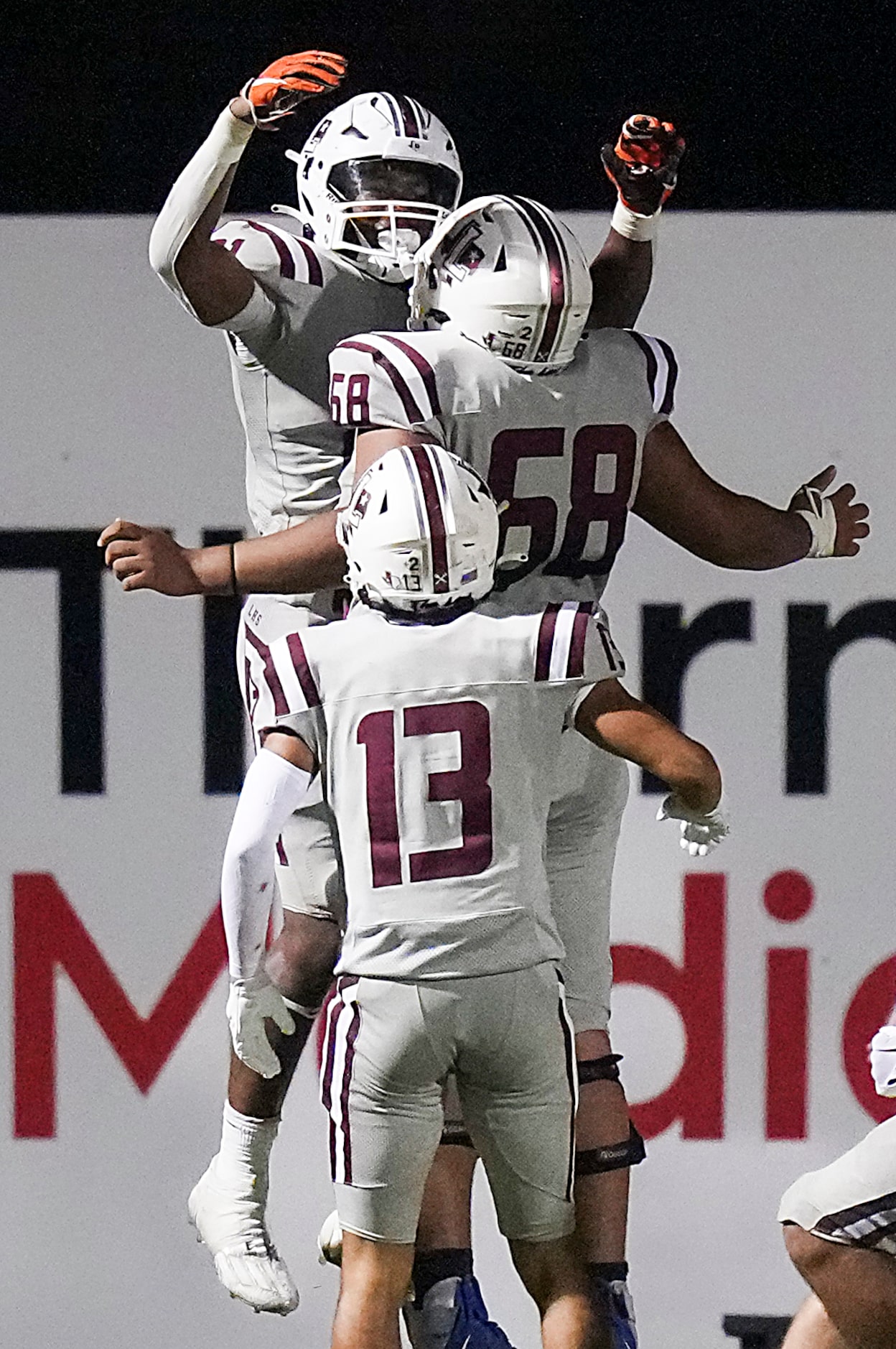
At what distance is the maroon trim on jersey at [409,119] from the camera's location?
236cm

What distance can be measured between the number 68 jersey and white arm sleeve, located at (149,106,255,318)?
0.74 ft

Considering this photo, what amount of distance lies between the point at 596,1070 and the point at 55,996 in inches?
33.8

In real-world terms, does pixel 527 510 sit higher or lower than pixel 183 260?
lower

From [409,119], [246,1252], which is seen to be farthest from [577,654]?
[246,1252]

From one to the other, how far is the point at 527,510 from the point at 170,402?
758mm

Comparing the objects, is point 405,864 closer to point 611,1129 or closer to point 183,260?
point 611,1129

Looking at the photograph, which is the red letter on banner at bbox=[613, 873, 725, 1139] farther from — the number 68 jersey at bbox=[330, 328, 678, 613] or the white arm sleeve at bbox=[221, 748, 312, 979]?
the white arm sleeve at bbox=[221, 748, 312, 979]

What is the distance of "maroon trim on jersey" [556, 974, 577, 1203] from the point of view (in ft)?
7.21

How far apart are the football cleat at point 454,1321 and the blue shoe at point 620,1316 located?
17 cm

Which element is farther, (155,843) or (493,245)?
(155,843)

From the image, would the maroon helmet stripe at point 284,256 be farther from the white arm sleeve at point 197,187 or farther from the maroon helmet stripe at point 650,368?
the maroon helmet stripe at point 650,368

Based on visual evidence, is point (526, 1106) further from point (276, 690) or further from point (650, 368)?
point (650, 368)

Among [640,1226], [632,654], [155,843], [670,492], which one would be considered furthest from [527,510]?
[640,1226]

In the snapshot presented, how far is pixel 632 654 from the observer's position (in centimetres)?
286
